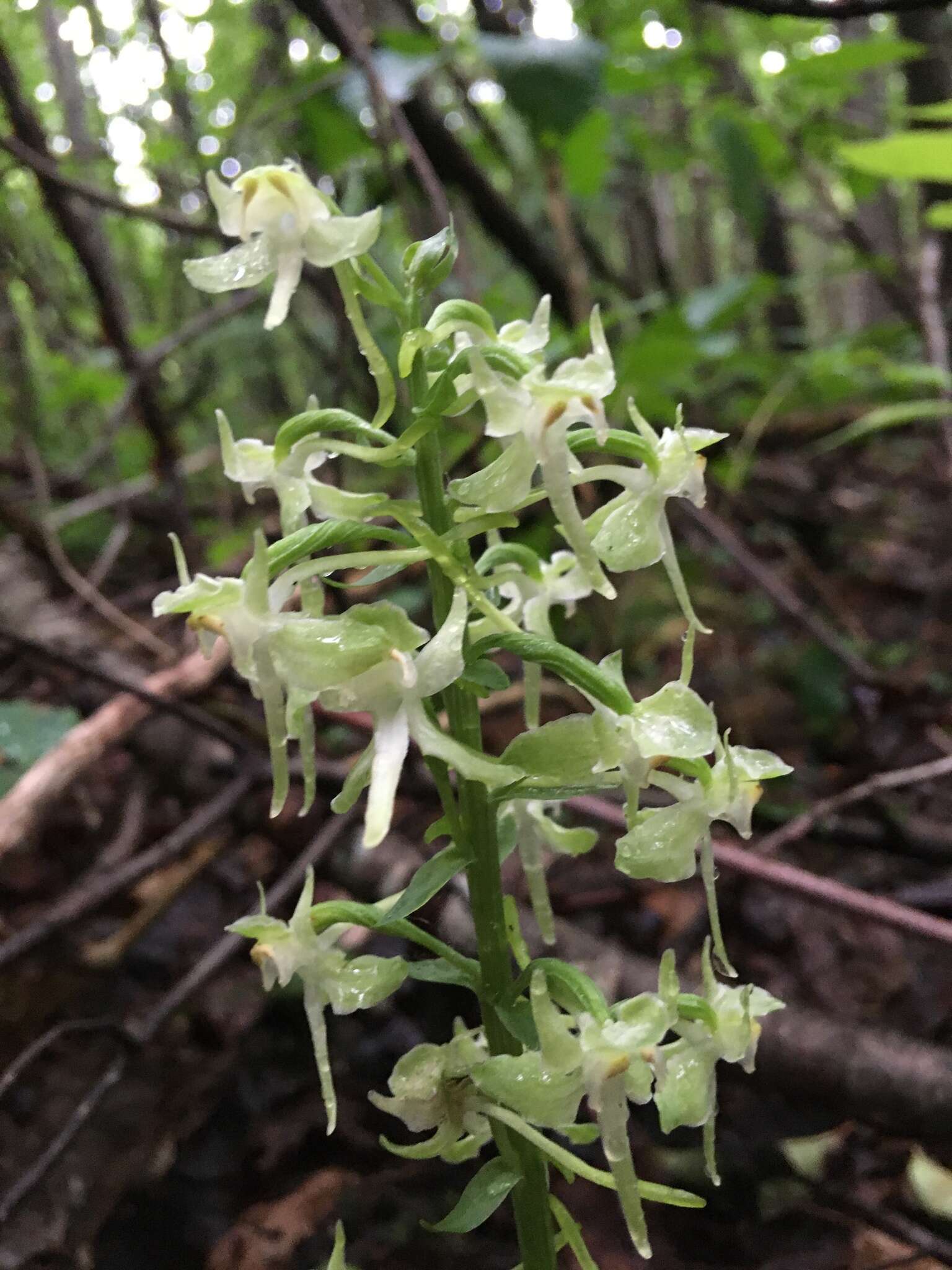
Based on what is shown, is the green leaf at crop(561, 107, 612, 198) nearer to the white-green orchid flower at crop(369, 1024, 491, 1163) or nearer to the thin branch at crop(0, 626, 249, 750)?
the thin branch at crop(0, 626, 249, 750)

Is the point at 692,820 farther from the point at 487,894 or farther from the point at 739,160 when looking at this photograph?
the point at 739,160

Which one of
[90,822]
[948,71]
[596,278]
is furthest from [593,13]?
[90,822]

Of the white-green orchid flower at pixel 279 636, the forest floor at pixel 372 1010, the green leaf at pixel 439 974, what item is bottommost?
the forest floor at pixel 372 1010

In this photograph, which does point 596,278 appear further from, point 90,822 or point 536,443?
point 536,443

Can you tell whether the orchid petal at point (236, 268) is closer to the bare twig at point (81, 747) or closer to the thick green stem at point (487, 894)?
the thick green stem at point (487, 894)

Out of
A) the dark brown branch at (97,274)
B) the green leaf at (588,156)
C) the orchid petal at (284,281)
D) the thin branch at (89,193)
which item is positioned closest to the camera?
the orchid petal at (284,281)

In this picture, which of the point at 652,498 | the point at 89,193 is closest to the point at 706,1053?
the point at 652,498

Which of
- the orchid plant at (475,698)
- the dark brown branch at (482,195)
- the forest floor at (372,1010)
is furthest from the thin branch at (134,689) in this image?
the dark brown branch at (482,195)
